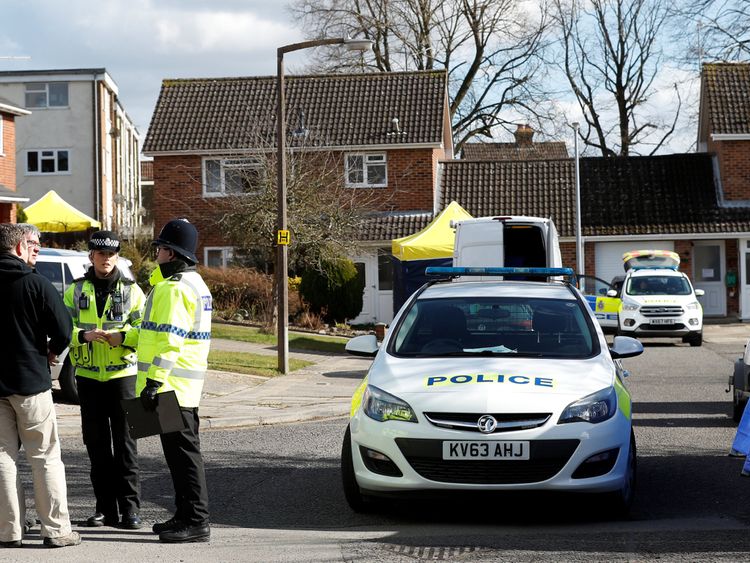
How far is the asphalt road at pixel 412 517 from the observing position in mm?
6551

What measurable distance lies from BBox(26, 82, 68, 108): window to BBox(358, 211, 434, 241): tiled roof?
64.3 feet

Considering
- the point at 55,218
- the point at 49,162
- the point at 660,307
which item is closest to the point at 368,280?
the point at 55,218

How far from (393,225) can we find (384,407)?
98.0 ft

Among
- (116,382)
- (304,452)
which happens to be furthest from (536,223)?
(116,382)

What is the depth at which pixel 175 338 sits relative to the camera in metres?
6.75

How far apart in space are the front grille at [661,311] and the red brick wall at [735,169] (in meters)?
12.2

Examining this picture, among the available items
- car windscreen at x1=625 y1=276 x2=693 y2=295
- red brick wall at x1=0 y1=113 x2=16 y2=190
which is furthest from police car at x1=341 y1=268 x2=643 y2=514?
red brick wall at x1=0 y1=113 x2=16 y2=190

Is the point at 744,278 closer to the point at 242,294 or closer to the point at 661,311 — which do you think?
the point at 661,311

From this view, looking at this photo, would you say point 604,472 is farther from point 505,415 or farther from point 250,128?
point 250,128

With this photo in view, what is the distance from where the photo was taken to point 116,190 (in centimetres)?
5600

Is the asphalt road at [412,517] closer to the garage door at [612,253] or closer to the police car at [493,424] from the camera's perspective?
the police car at [493,424]

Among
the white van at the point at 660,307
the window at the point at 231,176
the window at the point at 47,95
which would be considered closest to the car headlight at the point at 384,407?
the window at the point at 231,176

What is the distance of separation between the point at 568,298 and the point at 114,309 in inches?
136

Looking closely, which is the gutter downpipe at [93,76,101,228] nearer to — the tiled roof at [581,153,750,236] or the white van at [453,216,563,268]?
the tiled roof at [581,153,750,236]
